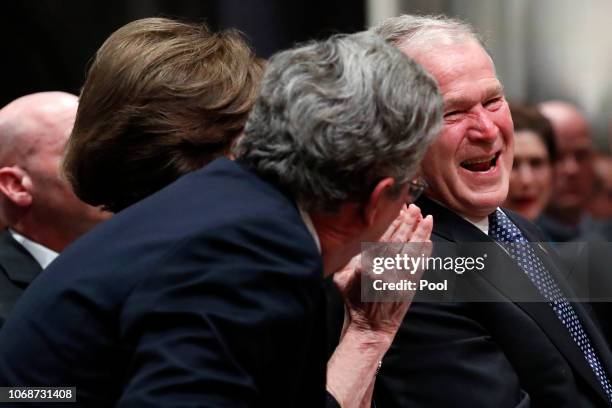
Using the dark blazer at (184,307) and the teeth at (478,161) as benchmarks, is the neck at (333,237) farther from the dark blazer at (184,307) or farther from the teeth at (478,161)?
the teeth at (478,161)

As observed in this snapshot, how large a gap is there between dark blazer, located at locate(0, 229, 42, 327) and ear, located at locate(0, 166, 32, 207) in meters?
0.10

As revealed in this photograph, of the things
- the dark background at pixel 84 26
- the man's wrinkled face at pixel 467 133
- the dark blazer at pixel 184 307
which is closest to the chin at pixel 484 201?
the man's wrinkled face at pixel 467 133

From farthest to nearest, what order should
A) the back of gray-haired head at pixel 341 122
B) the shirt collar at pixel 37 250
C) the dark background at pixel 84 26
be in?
the dark background at pixel 84 26, the shirt collar at pixel 37 250, the back of gray-haired head at pixel 341 122

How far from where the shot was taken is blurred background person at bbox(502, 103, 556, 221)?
4418 mm

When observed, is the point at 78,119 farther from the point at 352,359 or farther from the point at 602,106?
the point at 602,106

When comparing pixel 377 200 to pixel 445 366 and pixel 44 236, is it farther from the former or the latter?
pixel 44 236

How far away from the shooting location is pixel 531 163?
451 centimetres

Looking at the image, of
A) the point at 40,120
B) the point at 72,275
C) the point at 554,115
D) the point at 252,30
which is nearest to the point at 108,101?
the point at 72,275

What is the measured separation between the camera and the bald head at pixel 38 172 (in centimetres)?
294

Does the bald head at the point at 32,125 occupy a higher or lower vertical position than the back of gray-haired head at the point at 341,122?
lower

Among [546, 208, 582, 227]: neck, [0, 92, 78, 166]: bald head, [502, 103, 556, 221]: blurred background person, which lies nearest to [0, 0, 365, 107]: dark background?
[502, 103, 556, 221]: blurred background person

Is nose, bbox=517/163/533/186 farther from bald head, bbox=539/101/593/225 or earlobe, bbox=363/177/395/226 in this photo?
earlobe, bbox=363/177/395/226

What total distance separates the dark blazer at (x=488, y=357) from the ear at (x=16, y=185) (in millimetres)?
1226

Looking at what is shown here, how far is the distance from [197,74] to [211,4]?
2.94 meters
